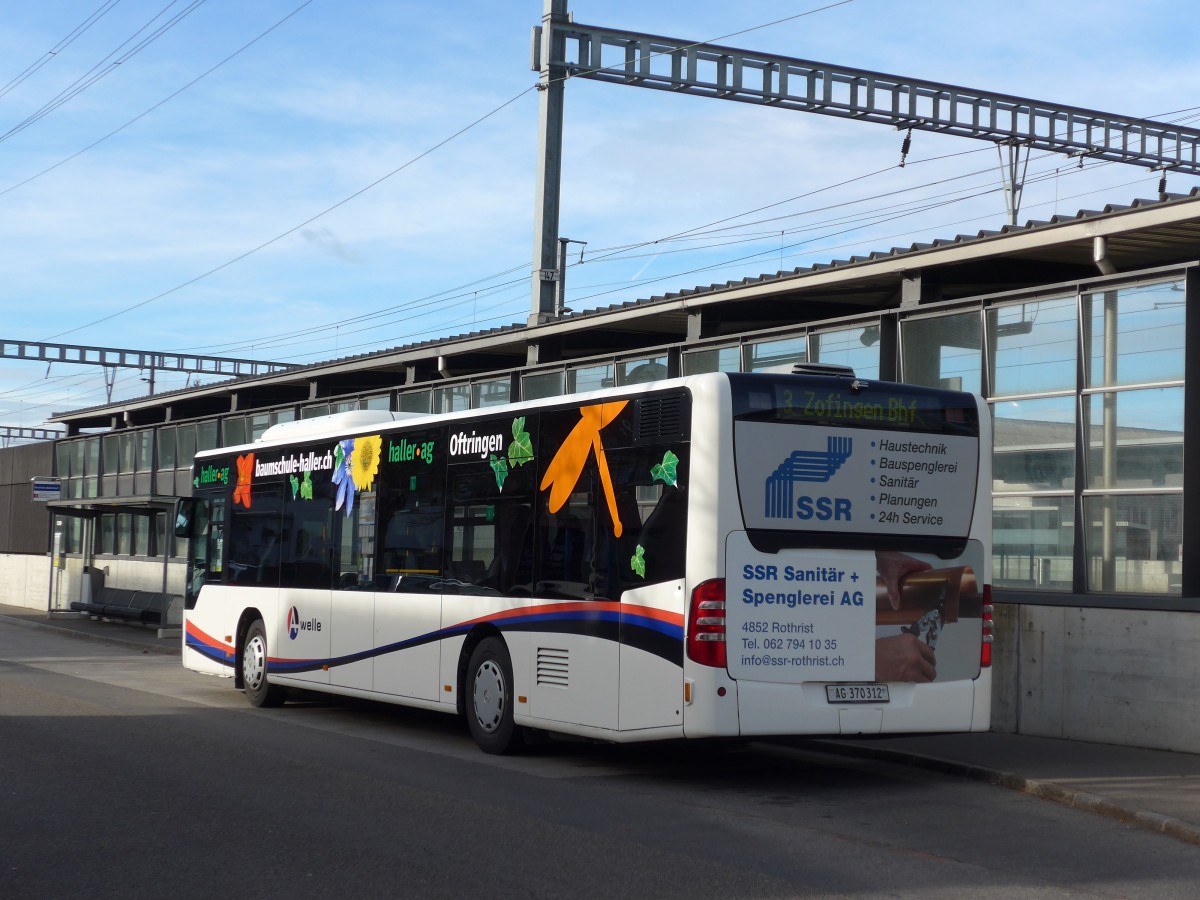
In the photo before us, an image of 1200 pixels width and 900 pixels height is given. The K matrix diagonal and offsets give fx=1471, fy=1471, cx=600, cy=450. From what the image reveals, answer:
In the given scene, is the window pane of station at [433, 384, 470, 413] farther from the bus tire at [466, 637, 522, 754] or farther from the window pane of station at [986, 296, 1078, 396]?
the bus tire at [466, 637, 522, 754]

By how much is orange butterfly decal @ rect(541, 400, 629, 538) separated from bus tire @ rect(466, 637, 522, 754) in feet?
4.89

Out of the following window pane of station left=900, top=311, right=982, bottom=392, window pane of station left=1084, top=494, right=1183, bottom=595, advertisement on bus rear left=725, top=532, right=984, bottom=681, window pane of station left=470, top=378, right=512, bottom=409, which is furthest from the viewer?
window pane of station left=470, top=378, right=512, bottom=409

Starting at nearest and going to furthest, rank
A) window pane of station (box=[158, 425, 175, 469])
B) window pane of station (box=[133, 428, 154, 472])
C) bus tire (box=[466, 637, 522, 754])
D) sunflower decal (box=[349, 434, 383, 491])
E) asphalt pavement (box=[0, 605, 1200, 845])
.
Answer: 1. asphalt pavement (box=[0, 605, 1200, 845])
2. bus tire (box=[466, 637, 522, 754])
3. sunflower decal (box=[349, 434, 383, 491])
4. window pane of station (box=[158, 425, 175, 469])
5. window pane of station (box=[133, 428, 154, 472])

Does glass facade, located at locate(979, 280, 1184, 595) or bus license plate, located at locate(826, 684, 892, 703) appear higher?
glass facade, located at locate(979, 280, 1184, 595)

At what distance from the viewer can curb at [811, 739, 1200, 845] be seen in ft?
30.2

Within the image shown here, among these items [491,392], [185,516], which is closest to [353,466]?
[185,516]

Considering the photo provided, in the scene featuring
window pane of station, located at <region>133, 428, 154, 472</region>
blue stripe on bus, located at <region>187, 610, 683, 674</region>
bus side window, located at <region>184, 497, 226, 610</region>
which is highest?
window pane of station, located at <region>133, 428, 154, 472</region>

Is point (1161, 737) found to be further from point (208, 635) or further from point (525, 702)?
point (208, 635)

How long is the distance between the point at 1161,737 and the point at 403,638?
6.96 m

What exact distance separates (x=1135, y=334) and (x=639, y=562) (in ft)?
18.7

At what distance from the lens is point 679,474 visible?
10.7 m

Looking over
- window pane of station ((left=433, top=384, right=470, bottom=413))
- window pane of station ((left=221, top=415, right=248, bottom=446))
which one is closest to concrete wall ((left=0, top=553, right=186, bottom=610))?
window pane of station ((left=221, top=415, right=248, bottom=446))

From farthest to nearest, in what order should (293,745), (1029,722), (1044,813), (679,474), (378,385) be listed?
(378,385), (1029,722), (293,745), (679,474), (1044,813)

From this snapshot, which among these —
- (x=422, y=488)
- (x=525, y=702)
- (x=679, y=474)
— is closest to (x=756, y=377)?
(x=679, y=474)
